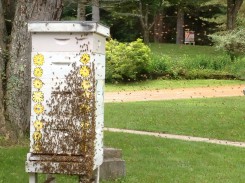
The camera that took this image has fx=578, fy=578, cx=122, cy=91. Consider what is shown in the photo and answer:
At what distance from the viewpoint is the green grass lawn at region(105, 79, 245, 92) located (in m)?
22.9

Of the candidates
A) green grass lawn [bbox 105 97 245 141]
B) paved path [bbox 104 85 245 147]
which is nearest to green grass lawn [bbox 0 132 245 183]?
green grass lawn [bbox 105 97 245 141]

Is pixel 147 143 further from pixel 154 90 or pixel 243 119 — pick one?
pixel 154 90

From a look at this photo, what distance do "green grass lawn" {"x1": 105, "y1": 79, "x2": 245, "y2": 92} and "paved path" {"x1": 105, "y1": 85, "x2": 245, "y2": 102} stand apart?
70 cm

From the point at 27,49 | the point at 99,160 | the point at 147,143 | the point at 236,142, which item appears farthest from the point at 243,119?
the point at 99,160

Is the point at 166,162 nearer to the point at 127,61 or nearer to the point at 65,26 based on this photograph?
the point at 65,26

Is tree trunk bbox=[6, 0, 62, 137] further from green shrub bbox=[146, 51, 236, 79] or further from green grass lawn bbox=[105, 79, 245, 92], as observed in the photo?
green shrub bbox=[146, 51, 236, 79]

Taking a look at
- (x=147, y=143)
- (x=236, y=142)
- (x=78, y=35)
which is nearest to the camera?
(x=78, y=35)

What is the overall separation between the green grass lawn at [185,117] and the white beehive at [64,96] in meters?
7.59

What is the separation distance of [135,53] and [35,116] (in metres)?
19.1

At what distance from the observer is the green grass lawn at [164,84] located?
22.9 m

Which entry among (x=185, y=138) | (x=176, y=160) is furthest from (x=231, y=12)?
(x=176, y=160)

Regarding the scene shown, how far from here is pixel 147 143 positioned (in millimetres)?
11180

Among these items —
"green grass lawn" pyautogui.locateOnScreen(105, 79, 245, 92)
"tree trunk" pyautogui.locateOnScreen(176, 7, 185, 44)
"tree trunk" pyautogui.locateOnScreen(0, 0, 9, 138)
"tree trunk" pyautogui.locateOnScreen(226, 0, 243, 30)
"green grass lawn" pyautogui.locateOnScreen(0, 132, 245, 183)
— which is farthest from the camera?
"tree trunk" pyautogui.locateOnScreen(176, 7, 185, 44)

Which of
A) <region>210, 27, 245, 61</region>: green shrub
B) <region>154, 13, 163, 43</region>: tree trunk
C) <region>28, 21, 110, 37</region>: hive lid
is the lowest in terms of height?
<region>28, 21, 110, 37</region>: hive lid
